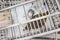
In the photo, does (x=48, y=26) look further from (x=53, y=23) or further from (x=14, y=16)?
(x=14, y=16)

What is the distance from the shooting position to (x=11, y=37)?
1.44 meters

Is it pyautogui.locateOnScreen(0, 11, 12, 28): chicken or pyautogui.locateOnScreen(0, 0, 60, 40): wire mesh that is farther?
pyautogui.locateOnScreen(0, 11, 12, 28): chicken

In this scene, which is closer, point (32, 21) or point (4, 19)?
point (32, 21)

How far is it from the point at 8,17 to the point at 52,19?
50 cm

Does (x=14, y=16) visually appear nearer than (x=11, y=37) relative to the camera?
No

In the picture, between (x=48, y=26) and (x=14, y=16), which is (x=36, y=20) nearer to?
(x=48, y=26)

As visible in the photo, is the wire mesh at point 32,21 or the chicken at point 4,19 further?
the chicken at point 4,19

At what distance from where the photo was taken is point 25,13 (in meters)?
1.61

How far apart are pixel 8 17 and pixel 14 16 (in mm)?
73

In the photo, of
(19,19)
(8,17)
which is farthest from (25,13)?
(8,17)

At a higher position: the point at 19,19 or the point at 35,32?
the point at 19,19

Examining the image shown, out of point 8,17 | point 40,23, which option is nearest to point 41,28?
point 40,23

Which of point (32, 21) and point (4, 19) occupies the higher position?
point (4, 19)

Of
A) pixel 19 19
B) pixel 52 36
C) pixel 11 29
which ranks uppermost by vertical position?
pixel 19 19
